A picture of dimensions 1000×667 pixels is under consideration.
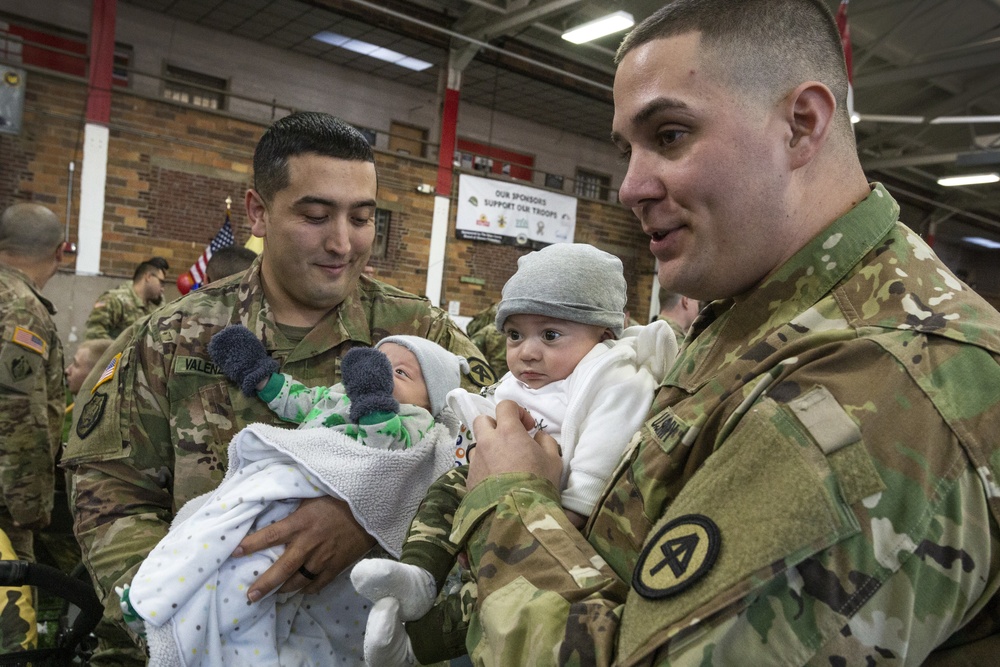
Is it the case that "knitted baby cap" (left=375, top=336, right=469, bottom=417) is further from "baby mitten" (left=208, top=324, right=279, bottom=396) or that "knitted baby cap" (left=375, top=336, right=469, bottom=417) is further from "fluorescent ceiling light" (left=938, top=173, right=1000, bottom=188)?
"fluorescent ceiling light" (left=938, top=173, right=1000, bottom=188)

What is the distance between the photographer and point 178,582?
1.56 meters

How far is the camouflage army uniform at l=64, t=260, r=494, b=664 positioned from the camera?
193 centimetres

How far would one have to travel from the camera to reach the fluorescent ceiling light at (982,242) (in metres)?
18.9

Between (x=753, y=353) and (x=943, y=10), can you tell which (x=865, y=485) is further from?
(x=943, y=10)

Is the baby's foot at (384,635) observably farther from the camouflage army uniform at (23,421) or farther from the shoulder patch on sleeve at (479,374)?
the camouflage army uniform at (23,421)

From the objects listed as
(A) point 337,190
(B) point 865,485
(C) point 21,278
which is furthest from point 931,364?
(C) point 21,278

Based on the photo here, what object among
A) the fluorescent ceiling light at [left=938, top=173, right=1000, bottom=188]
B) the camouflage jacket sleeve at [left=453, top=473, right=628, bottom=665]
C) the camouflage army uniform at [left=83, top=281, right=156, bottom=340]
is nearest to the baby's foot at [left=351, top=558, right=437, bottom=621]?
the camouflage jacket sleeve at [left=453, top=473, right=628, bottom=665]

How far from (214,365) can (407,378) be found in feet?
1.97

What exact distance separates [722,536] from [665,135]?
2.15ft

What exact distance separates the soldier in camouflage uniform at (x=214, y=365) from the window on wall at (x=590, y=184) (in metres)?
13.9

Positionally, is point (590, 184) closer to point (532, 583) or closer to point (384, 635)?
point (384, 635)

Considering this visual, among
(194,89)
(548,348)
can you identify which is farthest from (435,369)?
(194,89)

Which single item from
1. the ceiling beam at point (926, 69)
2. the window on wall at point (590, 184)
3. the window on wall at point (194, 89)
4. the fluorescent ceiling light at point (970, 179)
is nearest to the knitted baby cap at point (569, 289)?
the ceiling beam at point (926, 69)

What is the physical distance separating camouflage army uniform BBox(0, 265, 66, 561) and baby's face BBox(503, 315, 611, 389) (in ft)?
8.94
